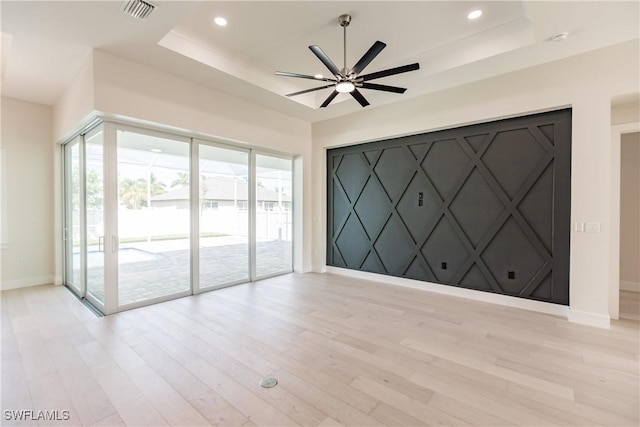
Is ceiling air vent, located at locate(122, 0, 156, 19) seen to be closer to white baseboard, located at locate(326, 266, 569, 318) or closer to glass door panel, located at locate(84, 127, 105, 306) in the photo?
glass door panel, located at locate(84, 127, 105, 306)

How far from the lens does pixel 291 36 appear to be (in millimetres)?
→ 3629

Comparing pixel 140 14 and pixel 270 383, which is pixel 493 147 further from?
pixel 140 14

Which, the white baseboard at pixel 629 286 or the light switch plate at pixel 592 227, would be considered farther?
the white baseboard at pixel 629 286

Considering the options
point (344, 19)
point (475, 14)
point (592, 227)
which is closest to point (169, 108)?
point (344, 19)

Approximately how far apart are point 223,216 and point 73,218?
8.19 ft

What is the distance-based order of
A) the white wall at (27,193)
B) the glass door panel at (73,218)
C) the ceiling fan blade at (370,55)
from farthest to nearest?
the white wall at (27,193)
the glass door panel at (73,218)
the ceiling fan blade at (370,55)

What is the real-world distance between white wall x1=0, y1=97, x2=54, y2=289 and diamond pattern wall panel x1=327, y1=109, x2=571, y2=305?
5598 millimetres

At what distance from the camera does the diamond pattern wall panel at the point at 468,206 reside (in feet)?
12.8

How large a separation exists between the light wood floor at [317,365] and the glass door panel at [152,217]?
497 mm

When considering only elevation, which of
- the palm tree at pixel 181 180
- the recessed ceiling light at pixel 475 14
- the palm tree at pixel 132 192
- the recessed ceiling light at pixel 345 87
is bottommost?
the palm tree at pixel 132 192

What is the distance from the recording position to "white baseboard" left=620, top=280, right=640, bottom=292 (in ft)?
15.7

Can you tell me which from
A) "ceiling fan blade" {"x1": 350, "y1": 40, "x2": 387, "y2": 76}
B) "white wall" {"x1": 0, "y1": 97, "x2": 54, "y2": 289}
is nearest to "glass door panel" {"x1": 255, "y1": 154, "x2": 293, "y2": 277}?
"ceiling fan blade" {"x1": 350, "y1": 40, "x2": 387, "y2": 76}

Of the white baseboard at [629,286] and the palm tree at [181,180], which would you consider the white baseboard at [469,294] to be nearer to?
the white baseboard at [629,286]

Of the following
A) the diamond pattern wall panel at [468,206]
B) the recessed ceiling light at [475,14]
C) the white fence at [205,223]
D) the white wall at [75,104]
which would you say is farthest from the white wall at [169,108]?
the recessed ceiling light at [475,14]
